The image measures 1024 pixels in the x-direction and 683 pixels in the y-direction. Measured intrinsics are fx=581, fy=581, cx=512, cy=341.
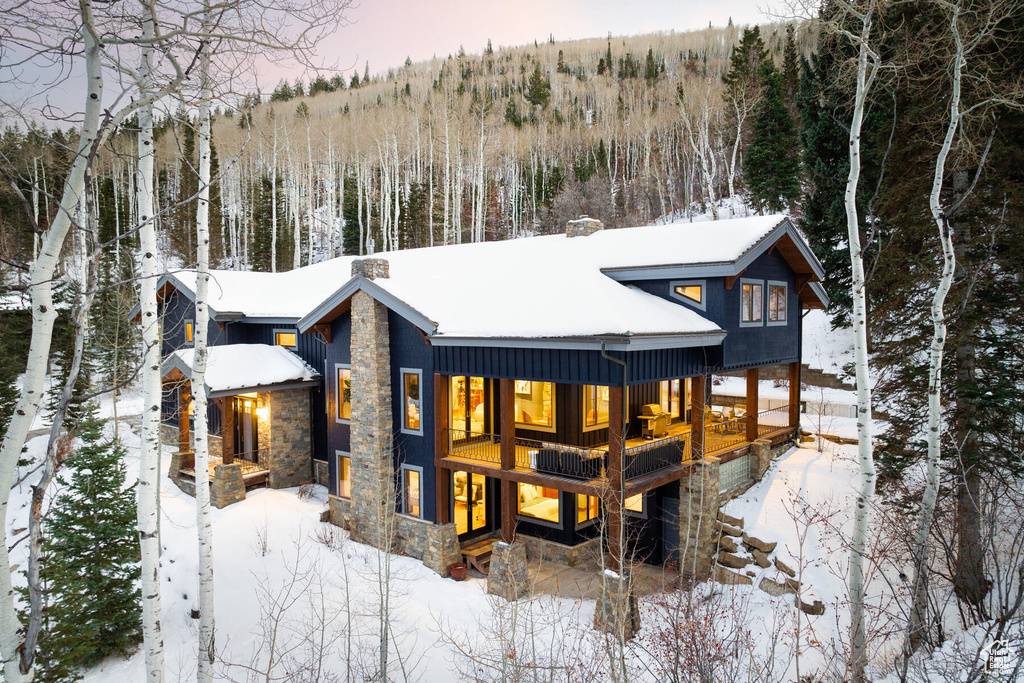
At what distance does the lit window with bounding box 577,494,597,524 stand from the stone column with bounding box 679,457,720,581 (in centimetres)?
Result: 246

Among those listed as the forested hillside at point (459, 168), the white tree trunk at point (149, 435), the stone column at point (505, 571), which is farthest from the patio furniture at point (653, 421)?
the forested hillside at point (459, 168)

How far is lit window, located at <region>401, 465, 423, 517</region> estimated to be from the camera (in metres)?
15.7

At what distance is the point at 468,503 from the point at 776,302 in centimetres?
1069

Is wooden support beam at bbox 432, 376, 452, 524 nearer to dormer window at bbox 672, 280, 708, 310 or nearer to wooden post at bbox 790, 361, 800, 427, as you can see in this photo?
dormer window at bbox 672, 280, 708, 310

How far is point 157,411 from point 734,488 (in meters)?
13.7

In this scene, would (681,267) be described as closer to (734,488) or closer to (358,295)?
(734,488)

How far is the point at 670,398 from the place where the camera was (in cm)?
1786

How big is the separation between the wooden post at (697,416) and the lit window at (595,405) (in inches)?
93.4

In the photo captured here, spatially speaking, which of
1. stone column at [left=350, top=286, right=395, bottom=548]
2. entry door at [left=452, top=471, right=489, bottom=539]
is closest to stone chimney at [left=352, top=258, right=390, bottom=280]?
stone column at [left=350, top=286, right=395, bottom=548]

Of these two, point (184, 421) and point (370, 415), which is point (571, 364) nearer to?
point (370, 415)

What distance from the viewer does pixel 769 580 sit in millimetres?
13086

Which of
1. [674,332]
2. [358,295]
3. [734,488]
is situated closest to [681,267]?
[674,332]

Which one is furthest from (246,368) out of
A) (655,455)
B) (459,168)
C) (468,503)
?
(459,168)

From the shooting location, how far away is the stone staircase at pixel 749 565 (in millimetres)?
12977
